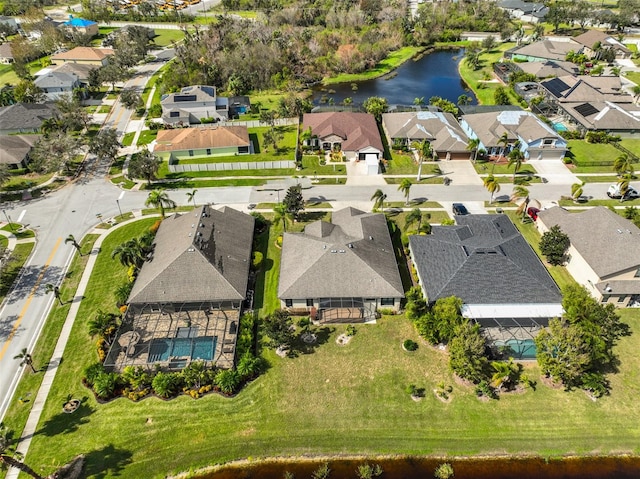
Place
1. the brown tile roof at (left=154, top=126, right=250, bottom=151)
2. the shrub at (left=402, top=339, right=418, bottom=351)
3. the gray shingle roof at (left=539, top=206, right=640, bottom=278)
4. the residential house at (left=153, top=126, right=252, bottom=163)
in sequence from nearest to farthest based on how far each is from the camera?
1. the shrub at (left=402, top=339, right=418, bottom=351)
2. the gray shingle roof at (left=539, top=206, right=640, bottom=278)
3. the residential house at (left=153, top=126, right=252, bottom=163)
4. the brown tile roof at (left=154, top=126, right=250, bottom=151)

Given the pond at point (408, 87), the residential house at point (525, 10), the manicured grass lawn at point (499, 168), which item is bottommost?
the pond at point (408, 87)

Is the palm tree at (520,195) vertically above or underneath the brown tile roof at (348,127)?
underneath

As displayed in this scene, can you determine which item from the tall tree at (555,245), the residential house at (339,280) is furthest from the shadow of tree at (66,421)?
the tall tree at (555,245)

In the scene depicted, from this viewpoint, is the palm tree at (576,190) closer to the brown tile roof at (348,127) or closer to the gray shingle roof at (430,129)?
the gray shingle roof at (430,129)

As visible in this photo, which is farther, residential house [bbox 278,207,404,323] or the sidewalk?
residential house [bbox 278,207,404,323]

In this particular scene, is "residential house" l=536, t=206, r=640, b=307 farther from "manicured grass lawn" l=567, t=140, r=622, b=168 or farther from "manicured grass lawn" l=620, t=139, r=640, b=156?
"manicured grass lawn" l=620, t=139, r=640, b=156

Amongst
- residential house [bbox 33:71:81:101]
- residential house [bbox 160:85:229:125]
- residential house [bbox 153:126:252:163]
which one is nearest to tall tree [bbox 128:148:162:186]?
residential house [bbox 153:126:252:163]
